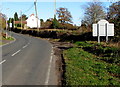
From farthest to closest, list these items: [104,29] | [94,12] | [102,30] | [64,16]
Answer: [64,16]
[94,12]
[102,30]
[104,29]

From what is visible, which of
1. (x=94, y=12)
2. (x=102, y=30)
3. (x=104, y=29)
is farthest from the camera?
(x=94, y=12)

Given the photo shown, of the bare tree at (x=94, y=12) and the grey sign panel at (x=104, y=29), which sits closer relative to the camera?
the grey sign panel at (x=104, y=29)

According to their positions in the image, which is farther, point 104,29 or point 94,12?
point 94,12

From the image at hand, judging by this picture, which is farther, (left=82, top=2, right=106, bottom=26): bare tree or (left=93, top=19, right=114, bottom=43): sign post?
(left=82, top=2, right=106, bottom=26): bare tree

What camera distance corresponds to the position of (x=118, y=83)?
930cm

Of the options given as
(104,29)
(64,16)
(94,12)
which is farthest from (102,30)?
(64,16)

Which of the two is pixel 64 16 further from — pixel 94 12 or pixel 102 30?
pixel 102 30

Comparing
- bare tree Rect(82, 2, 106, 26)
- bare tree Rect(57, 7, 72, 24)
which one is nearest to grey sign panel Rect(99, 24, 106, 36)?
bare tree Rect(82, 2, 106, 26)

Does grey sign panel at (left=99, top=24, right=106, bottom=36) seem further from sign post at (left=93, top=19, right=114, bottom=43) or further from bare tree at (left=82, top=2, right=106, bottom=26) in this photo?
bare tree at (left=82, top=2, right=106, bottom=26)

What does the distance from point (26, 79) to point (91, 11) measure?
→ 55.7 m

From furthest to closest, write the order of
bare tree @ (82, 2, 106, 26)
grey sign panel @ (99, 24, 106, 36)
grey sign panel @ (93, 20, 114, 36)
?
1. bare tree @ (82, 2, 106, 26)
2. grey sign panel @ (99, 24, 106, 36)
3. grey sign panel @ (93, 20, 114, 36)

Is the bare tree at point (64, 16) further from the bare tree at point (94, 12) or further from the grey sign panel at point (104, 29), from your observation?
the grey sign panel at point (104, 29)

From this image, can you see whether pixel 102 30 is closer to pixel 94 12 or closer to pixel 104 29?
pixel 104 29

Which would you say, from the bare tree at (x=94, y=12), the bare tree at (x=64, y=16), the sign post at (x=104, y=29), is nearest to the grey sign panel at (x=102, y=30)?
the sign post at (x=104, y=29)
